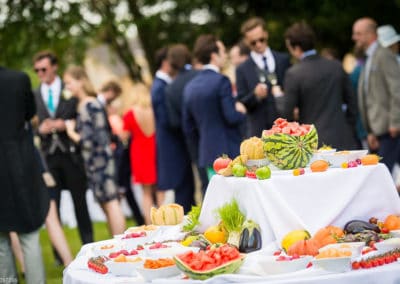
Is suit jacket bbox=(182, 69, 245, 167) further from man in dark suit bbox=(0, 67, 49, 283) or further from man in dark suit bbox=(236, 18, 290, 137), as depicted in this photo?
man in dark suit bbox=(0, 67, 49, 283)

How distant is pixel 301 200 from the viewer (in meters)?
6.10

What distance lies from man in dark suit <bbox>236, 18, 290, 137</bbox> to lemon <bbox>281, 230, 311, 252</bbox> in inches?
155

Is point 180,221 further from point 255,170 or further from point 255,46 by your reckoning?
point 255,46

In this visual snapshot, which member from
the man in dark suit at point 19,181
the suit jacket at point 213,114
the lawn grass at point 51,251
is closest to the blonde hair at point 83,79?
the suit jacket at point 213,114

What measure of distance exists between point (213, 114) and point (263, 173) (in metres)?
3.53

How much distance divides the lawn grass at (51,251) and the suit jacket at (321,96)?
98.1 inches

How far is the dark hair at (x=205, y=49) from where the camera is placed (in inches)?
378

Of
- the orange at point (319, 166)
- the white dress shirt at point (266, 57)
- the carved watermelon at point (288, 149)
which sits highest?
the white dress shirt at point (266, 57)

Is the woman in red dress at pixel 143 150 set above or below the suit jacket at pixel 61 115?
below

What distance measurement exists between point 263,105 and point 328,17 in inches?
278

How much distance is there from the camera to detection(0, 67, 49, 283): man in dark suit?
313 inches

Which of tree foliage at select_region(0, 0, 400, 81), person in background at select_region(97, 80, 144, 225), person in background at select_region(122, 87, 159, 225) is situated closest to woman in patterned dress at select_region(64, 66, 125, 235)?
person in background at select_region(122, 87, 159, 225)

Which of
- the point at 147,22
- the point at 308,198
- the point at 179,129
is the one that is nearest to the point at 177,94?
the point at 179,129

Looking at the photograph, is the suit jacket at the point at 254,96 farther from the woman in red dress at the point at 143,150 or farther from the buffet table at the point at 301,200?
the buffet table at the point at 301,200
